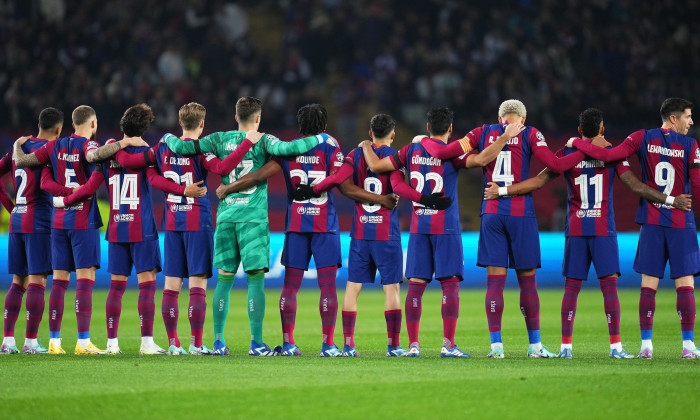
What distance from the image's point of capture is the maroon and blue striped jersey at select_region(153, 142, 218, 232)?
389 inches

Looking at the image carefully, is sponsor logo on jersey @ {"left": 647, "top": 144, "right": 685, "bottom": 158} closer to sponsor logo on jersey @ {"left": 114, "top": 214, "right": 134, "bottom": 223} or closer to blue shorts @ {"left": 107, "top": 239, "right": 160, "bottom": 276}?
blue shorts @ {"left": 107, "top": 239, "right": 160, "bottom": 276}

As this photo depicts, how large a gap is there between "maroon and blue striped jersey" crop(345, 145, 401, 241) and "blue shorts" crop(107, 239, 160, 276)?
6.83 ft

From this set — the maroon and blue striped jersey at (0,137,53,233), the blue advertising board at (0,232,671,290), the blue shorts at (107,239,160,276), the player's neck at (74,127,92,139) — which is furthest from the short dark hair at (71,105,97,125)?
the blue advertising board at (0,232,671,290)

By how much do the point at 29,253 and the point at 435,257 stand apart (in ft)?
14.6

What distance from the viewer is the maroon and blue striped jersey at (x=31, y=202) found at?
10609 millimetres

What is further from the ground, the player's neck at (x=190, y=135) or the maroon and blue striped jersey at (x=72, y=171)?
the player's neck at (x=190, y=135)

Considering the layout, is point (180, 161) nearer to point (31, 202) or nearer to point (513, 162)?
point (31, 202)

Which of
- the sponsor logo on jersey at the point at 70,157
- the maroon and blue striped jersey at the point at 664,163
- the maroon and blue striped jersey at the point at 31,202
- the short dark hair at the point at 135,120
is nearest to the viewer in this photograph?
the maroon and blue striped jersey at the point at 664,163

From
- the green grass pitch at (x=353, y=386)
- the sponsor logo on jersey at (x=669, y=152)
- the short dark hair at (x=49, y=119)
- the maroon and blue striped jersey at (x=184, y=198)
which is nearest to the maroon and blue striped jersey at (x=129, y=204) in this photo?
the maroon and blue striped jersey at (x=184, y=198)

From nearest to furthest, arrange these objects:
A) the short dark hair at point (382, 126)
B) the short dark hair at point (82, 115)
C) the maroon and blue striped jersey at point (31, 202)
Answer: the short dark hair at point (382, 126), the short dark hair at point (82, 115), the maroon and blue striped jersey at point (31, 202)

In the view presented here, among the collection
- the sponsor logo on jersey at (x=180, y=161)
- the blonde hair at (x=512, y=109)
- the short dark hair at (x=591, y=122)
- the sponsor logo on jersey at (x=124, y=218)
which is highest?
the blonde hair at (x=512, y=109)

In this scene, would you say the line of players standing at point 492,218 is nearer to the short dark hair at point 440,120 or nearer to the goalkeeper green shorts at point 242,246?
the short dark hair at point 440,120

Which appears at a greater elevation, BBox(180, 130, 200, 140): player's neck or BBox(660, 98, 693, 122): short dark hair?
BBox(660, 98, 693, 122): short dark hair

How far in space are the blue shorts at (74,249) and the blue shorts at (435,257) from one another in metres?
3.34
